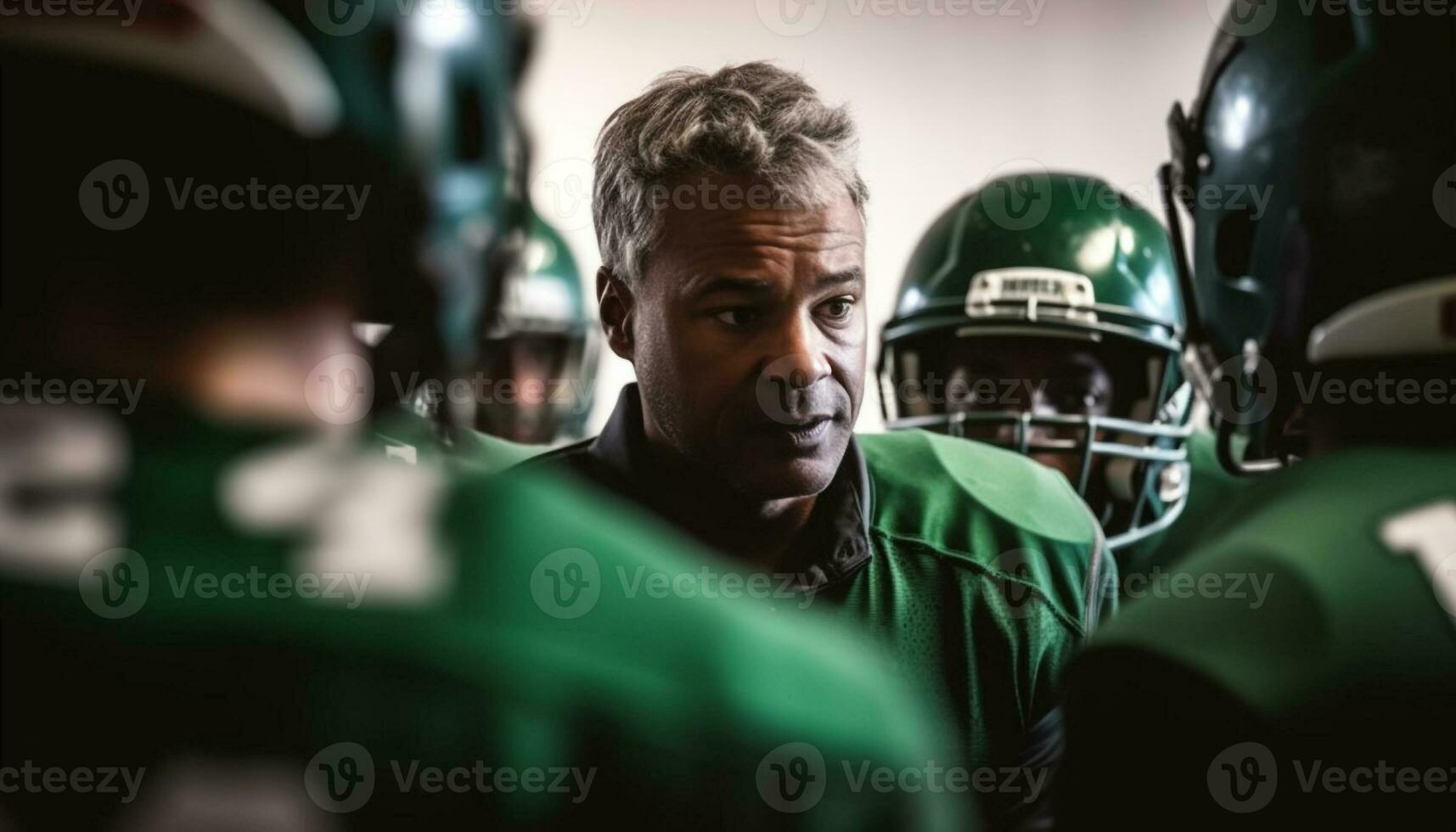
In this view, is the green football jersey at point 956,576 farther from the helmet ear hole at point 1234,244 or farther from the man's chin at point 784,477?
the helmet ear hole at point 1234,244

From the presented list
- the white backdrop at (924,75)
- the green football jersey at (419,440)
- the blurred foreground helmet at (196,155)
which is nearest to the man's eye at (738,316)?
the green football jersey at (419,440)

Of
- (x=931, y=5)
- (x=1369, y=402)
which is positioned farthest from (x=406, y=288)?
(x=931, y=5)

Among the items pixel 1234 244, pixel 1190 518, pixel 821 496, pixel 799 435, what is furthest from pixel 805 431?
pixel 1190 518

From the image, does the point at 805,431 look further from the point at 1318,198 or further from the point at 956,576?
the point at 1318,198

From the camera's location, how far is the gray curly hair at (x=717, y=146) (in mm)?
1298

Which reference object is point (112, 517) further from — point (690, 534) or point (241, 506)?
point (690, 534)

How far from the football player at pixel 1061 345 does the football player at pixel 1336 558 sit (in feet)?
3.69

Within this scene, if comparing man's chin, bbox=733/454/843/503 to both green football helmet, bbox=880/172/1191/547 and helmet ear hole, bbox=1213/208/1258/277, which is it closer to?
helmet ear hole, bbox=1213/208/1258/277

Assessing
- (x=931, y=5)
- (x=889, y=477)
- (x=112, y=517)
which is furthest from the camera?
(x=931, y=5)

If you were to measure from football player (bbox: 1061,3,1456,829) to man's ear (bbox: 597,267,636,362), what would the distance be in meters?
0.70

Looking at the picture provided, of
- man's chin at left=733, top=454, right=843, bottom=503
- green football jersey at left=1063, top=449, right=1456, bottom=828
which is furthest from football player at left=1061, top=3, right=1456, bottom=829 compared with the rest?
man's chin at left=733, top=454, right=843, bottom=503

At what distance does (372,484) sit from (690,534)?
36.1 inches

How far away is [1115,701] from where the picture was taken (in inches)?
26.8

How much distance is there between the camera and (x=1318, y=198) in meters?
0.88
